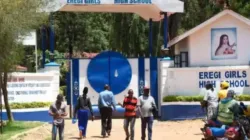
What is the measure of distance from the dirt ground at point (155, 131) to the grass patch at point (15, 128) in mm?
472

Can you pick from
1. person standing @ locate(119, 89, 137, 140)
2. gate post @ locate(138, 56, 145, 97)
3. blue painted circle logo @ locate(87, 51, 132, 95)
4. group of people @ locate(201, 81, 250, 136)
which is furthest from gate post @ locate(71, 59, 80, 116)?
group of people @ locate(201, 81, 250, 136)

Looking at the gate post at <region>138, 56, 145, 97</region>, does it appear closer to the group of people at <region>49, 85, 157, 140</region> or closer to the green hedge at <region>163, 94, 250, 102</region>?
the green hedge at <region>163, 94, 250, 102</region>

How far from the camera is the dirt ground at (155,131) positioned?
19562mm

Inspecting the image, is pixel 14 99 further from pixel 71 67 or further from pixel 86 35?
pixel 86 35

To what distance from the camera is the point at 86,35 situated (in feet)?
164

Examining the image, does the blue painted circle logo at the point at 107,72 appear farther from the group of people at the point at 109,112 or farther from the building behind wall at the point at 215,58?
the group of people at the point at 109,112

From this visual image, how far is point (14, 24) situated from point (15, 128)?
12.1 feet

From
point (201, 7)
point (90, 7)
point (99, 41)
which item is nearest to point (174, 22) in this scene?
point (201, 7)

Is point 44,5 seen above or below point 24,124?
above

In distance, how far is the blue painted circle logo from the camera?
25547 mm

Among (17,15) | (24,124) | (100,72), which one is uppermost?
(17,15)

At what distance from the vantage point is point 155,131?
21.8 meters

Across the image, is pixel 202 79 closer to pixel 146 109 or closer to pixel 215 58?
pixel 215 58

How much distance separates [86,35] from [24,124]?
28767mm
